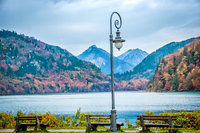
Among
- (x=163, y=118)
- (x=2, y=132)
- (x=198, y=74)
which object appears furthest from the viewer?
(x=198, y=74)

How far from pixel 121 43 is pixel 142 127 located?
25.8ft

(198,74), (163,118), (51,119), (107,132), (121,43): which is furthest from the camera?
(198,74)

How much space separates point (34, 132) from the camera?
961 inches

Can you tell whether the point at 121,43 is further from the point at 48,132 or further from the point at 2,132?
the point at 2,132

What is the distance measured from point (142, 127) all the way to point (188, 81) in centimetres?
18196

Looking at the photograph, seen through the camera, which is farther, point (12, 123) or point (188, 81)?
point (188, 81)

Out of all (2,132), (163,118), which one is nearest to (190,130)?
(163,118)

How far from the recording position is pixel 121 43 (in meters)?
17.9

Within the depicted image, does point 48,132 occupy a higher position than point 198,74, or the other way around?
point 198,74

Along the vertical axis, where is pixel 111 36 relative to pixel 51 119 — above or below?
above

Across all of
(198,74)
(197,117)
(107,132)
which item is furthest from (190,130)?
(198,74)

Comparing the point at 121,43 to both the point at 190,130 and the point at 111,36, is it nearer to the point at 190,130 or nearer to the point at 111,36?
the point at 111,36

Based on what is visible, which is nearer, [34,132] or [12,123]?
[34,132]

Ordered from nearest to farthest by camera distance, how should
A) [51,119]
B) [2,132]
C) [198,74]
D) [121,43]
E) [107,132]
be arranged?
1. [121,43]
2. [107,132]
3. [2,132]
4. [51,119]
5. [198,74]
